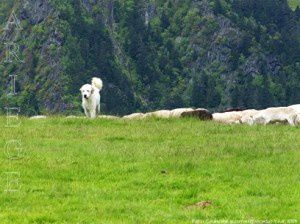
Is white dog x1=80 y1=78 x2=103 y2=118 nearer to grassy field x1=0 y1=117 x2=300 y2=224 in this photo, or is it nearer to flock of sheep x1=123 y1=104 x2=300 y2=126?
flock of sheep x1=123 y1=104 x2=300 y2=126

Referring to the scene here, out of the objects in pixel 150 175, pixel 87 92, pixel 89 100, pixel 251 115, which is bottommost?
pixel 150 175

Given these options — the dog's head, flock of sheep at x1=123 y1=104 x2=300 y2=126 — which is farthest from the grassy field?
the dog's head

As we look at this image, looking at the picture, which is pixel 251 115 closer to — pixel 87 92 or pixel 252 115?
pixel 252 115

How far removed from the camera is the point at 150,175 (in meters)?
17.5

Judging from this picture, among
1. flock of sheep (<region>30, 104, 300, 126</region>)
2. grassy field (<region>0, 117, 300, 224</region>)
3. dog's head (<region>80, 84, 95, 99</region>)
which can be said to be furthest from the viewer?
dog's head (<region>80, 84, 95, 99</region>)

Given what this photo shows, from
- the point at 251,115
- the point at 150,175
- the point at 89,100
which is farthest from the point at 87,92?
the point at 150,175

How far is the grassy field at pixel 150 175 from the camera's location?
13.9 metres

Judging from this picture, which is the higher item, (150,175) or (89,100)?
(89,100)

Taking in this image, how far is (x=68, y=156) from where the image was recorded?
1991 centimetres

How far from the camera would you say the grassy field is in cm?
1389

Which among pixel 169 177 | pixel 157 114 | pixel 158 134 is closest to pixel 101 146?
pixel 158 134

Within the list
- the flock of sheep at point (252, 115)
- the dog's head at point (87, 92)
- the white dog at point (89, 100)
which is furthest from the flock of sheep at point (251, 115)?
the dog's head at point (87, 92)

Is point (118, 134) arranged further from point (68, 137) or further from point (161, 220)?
point (161, 220)

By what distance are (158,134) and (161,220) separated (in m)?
12.2
